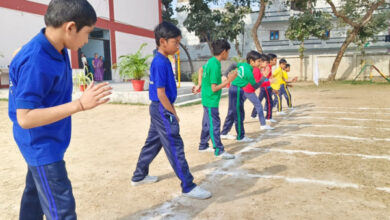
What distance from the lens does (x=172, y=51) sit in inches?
117

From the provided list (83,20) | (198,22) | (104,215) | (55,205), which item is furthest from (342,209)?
(198,22)

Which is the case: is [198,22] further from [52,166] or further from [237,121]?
[52,166]

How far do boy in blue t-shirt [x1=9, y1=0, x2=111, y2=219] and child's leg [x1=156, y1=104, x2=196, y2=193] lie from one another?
4.00ft

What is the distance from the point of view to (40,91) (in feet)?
4.87

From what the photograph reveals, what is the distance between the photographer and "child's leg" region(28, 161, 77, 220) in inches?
64.4

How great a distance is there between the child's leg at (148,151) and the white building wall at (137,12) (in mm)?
15674

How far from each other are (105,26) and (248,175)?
15098 millimetres

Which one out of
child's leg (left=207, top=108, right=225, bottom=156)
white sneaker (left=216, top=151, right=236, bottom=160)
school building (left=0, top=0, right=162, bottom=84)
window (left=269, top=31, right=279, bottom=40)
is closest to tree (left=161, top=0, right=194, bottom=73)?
school building (left=0, top=0, right=162, bottom=84)

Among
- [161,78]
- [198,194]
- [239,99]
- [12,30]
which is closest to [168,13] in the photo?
[12,30]

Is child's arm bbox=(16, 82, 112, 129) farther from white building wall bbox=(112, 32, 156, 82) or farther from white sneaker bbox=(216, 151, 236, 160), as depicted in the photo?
white building wall bbox=(112, 32, 156, 82)

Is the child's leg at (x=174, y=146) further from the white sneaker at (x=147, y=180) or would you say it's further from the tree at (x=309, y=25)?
the tree at (x=309, y=25)

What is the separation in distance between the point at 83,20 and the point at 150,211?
5.72 feet

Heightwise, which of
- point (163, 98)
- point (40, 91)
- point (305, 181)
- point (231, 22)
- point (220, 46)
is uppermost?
point (231, 22)

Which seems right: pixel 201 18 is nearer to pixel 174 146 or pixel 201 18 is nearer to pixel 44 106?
pixel 174 146
